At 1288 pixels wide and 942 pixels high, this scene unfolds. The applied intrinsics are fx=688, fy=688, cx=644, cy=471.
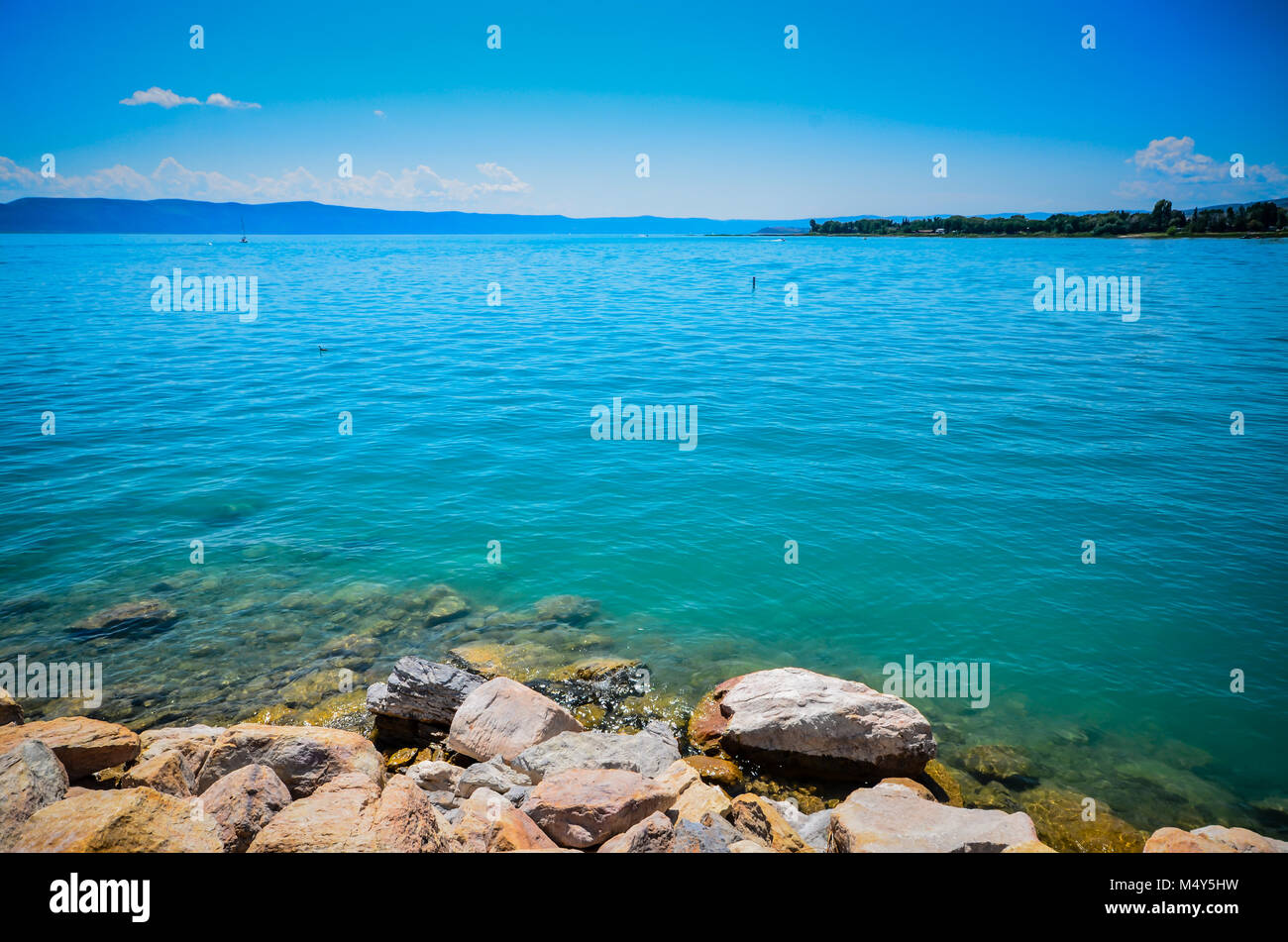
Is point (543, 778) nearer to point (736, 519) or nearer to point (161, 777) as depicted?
point (161, 777)

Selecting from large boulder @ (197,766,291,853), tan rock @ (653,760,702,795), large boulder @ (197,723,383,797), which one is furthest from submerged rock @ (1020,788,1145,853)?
large boulder @ (197,766,291,853)

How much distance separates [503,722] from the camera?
1002 cm

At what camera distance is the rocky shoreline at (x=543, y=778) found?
6.40 metres

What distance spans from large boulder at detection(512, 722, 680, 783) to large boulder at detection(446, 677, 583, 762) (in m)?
0.38

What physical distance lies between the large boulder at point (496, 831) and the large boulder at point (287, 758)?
1.81 m

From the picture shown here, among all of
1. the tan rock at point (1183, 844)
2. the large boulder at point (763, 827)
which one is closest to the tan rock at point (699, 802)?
the large boulder at point (763, 827)

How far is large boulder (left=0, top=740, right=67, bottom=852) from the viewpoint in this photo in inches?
246

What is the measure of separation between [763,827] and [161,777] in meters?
6.79

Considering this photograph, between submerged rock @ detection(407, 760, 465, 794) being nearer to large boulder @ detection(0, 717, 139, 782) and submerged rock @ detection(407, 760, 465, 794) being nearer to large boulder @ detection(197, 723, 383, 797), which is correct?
large boulder @ detection(197, 723, 383, 797)

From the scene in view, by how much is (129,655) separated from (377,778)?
7.51 meters

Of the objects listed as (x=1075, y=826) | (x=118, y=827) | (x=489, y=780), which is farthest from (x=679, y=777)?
(x=118, y=827)

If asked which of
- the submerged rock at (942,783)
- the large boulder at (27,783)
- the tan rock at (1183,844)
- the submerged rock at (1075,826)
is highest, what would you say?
the large boulder at (27,783)

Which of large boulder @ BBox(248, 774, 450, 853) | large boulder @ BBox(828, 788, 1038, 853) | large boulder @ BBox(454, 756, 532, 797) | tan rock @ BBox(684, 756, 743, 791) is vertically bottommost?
tan rock @ BBox(684, 756, 743, 791)

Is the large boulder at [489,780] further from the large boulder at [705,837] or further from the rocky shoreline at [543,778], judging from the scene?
the large boulder at [705,837]
